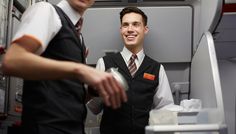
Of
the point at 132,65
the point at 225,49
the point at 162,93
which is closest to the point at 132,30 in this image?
the point at 132,65

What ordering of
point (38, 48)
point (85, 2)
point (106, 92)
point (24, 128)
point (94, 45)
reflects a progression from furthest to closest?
point (94, 45)
point (85, 2)
point (24, 128)
point (38, 48)
point (106, 92)

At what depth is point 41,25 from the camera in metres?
1.25

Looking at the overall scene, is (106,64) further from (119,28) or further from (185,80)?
(185,80)

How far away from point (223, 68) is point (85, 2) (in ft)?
5.17

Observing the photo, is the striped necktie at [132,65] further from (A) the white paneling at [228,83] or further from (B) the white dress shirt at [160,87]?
(A) the white paneling at [228,83]

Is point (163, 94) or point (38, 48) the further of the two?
point (163, 94)

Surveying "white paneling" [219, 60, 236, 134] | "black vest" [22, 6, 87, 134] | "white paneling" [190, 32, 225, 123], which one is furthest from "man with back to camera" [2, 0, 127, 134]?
"white paneling" [219, 60, 236, 134]

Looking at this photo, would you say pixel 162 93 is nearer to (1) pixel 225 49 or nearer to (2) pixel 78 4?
(1) pixel 225 49

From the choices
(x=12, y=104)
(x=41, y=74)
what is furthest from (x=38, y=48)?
(x=12, y=104)

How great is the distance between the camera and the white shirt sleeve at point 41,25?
1.20 metres

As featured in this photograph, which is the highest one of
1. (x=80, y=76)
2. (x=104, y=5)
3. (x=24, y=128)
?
(x=104, y=5)

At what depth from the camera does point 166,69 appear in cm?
272

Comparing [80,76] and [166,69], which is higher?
[166,69]

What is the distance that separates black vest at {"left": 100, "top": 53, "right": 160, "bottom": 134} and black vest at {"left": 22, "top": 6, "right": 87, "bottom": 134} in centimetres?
85
